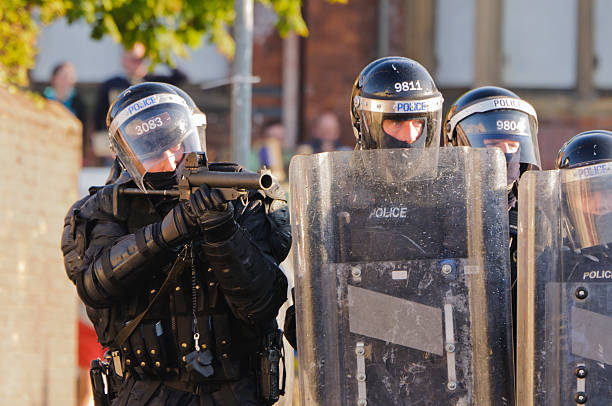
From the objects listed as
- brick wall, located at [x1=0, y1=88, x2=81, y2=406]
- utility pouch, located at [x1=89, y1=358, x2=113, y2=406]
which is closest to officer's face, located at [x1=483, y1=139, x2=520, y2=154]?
utility pouch, located at [x1=89, y1=358, x2=113, y2=406]

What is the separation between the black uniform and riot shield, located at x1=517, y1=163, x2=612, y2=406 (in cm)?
98

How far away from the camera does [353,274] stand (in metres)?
3.27

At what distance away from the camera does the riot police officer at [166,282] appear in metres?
3.84

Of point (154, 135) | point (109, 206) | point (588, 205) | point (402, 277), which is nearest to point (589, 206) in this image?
point (588, 205)

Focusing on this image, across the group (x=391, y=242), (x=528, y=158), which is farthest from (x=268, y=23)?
(x=391, y=242)

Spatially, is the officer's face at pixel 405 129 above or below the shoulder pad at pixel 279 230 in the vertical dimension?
above

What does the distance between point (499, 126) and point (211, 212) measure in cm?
161

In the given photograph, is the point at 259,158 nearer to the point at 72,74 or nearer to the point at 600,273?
the point at 72,74

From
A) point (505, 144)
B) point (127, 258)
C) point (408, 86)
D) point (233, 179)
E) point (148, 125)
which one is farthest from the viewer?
point (505, 144)

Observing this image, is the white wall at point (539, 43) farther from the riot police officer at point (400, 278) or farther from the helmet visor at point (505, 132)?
the riot police officer at point (400, 278)

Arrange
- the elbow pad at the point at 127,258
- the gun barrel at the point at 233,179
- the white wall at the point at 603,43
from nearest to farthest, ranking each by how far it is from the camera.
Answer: the gun barrel at the point at 233,179, the elbow pad at the point at 127,258, the white wall at the point at 603,43

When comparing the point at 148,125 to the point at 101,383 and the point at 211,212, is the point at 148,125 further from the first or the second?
the point at 101,383

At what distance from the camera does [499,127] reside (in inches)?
184

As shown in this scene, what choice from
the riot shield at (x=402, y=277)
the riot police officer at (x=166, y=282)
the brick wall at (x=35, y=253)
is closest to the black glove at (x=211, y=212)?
the riot police officer at (x=166, y=282)
